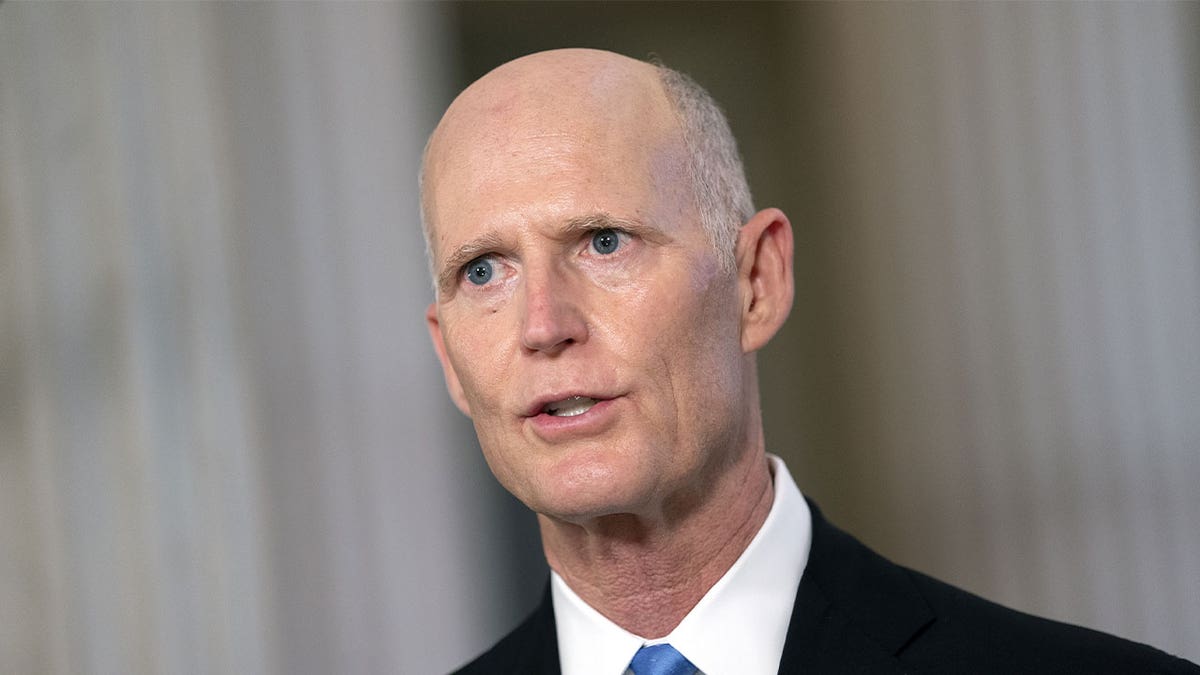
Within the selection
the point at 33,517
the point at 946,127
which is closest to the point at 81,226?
the point at 33,517

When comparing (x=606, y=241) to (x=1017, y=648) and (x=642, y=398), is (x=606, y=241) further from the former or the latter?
(x=1017, y=648)

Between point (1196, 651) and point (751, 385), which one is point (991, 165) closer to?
point (1196, 651)

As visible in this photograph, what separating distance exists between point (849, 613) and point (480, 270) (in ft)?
3.12

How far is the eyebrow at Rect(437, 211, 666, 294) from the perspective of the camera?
2404 mm

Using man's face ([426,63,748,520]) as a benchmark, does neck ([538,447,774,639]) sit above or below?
below

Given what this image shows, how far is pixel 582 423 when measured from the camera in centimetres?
235

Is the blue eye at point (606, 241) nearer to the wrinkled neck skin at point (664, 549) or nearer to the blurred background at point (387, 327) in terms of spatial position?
the wrinkled neck skin at point (664, 549)

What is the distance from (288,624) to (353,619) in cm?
33

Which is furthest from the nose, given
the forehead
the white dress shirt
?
the white dress shirt

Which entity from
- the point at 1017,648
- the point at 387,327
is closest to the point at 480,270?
Answer: the point at 1017,648

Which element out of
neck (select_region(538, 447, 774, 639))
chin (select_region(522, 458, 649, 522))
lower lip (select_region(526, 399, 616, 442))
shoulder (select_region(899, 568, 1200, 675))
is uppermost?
lower lip (select_region(526, 399, 616, 442))

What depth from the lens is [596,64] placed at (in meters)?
2.62

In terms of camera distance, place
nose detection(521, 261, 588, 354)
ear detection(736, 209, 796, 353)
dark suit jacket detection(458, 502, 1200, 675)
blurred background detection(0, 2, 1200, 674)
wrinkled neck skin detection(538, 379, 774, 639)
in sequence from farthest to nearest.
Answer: blurred background detection(0, 2, 1200, 674), ear detection(736, 209, 796, 353), wrinkled neck skin detection(538, 379, 774, 639), dark suit jacket detection(458, 502, 1200, 675), nose detection(521, 261, 588, 354)

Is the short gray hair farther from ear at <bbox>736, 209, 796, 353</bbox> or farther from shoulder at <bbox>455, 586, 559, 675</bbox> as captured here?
shoulder at <bbox>455, 586, 559, 675</bbox>
